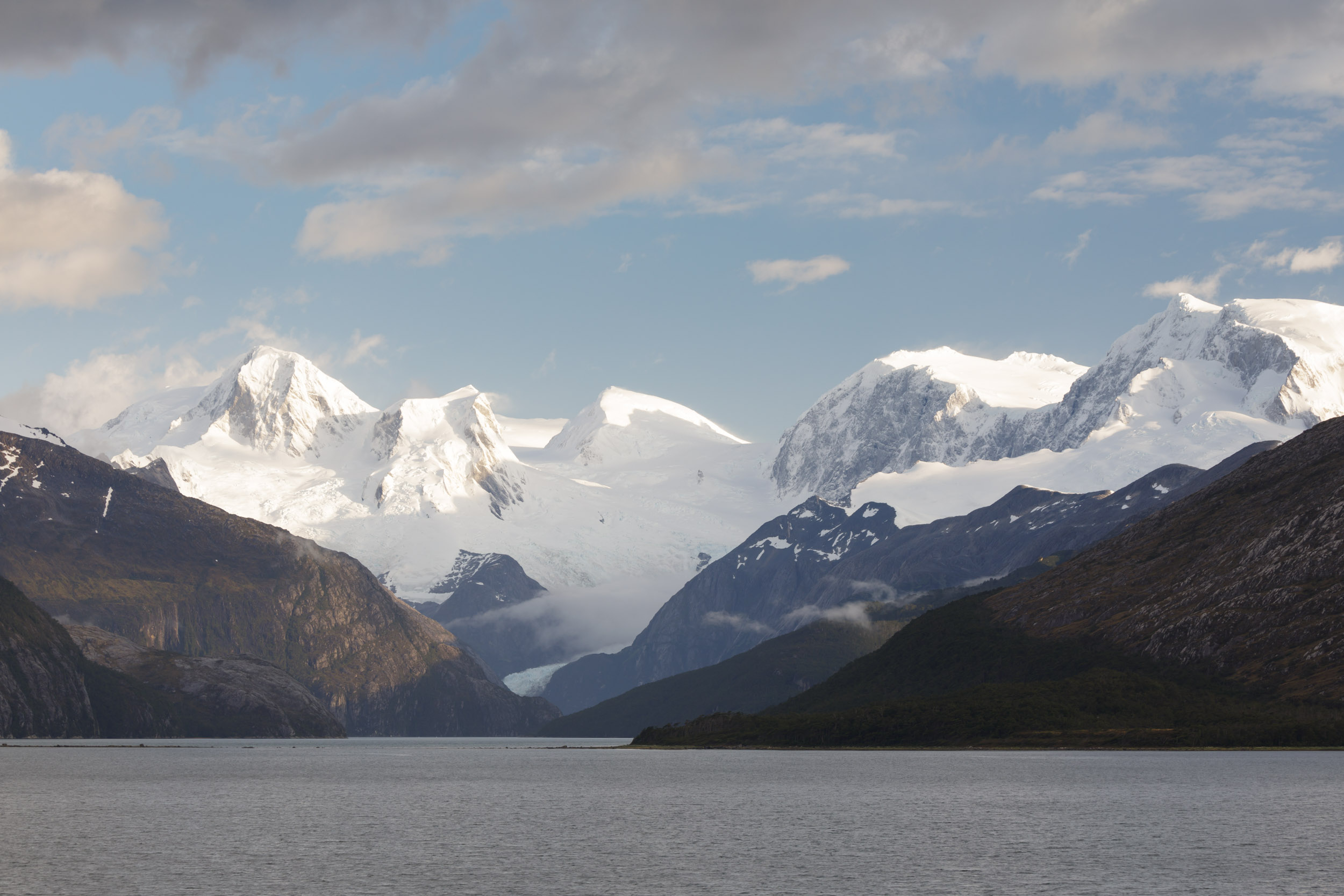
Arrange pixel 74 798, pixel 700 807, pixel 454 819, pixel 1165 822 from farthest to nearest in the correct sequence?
pixel 74 798
pixel 700 807
pixel 454 819
pixel 1165 822

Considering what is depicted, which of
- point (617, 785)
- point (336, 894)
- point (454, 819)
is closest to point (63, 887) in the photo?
point (336, 894)

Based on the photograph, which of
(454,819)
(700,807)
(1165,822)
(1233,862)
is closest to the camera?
(1233,862)

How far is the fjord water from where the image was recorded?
9219 cm

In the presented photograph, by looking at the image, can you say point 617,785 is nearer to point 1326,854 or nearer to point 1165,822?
point 1165,822

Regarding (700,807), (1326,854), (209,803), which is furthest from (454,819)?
(1326,854)

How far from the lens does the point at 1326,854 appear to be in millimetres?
100750

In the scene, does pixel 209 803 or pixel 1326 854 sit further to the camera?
pixel 209 803

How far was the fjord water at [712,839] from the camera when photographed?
9219 centimetres

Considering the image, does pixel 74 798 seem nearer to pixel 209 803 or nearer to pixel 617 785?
pixel 209 803

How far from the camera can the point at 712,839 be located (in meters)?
119

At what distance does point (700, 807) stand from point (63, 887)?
76.5 m

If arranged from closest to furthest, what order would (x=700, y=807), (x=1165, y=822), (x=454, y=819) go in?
(x=1165, y=822)
(x=454, y=819)
(x=700, y=807)

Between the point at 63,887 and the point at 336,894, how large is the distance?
1826cm

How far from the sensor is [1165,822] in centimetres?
12569
